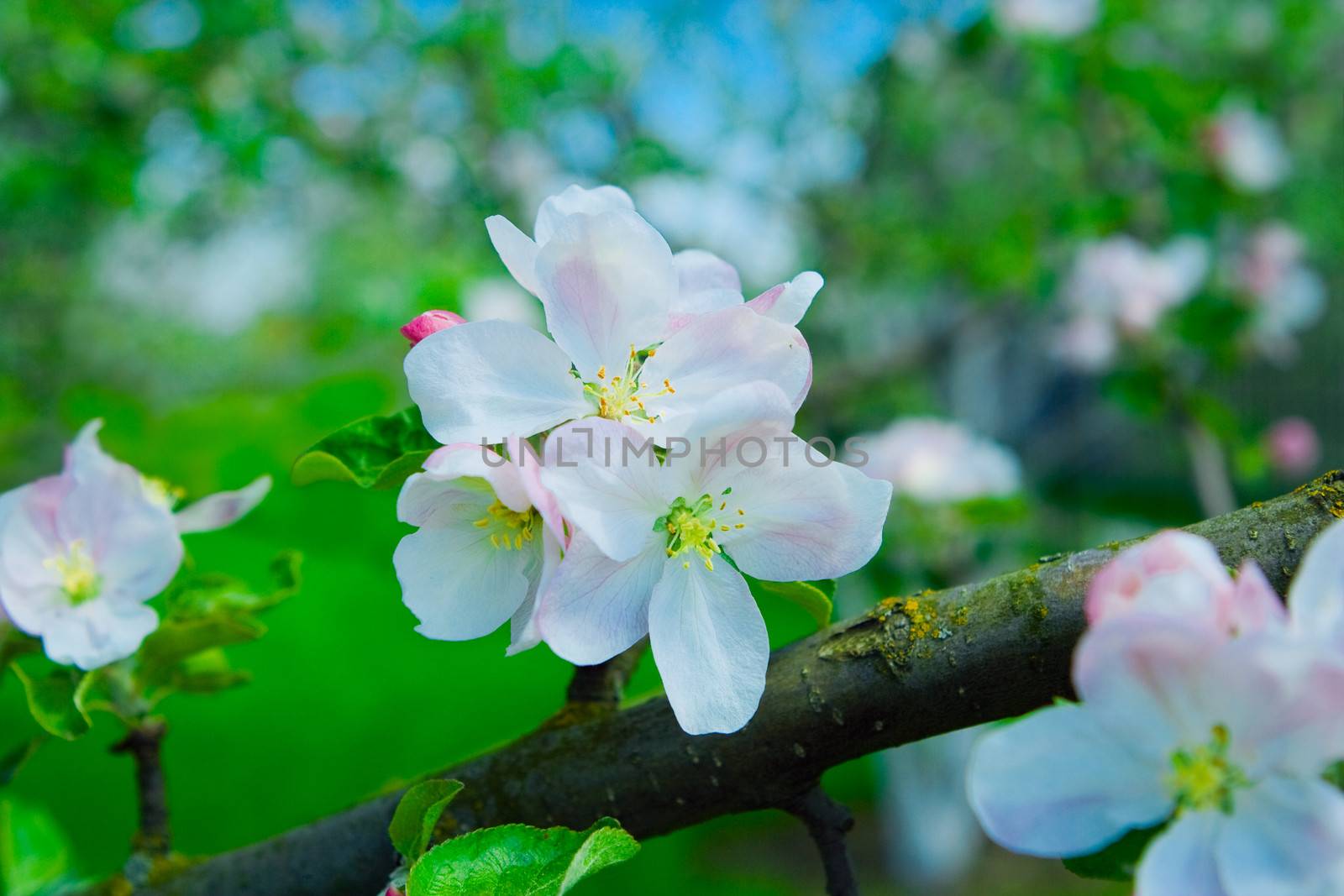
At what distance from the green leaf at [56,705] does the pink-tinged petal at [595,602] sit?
339 mm

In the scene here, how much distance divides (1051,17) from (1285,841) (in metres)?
2.32

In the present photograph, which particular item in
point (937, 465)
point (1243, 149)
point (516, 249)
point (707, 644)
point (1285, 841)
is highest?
point (1243, 149)

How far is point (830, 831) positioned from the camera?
21.7 inches

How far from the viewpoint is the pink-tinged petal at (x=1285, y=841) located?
1.08 ft

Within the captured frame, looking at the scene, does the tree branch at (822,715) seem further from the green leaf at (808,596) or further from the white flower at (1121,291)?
the white flower at (1121,291)

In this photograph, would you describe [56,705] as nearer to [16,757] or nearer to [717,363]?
[16,757]

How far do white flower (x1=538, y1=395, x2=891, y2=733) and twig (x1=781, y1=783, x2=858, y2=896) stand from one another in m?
0.11

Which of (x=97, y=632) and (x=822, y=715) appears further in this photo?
(x=97, y=632)

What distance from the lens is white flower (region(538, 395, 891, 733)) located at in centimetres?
46

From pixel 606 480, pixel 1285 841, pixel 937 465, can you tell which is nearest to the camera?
pixel 1285 841

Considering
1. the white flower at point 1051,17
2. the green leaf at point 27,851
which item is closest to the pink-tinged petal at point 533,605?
the green leaf at point 27,851

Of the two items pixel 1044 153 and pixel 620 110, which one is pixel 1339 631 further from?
pixel 1044 153

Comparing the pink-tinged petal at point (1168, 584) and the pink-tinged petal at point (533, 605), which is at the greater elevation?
the pink-tinged petal at point (533, 605)

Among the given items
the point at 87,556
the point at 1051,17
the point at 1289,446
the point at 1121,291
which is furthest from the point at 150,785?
the point at 1289,446
